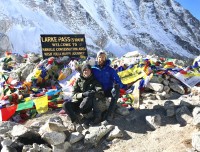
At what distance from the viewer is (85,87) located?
24.0 ft

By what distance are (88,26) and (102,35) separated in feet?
19.7

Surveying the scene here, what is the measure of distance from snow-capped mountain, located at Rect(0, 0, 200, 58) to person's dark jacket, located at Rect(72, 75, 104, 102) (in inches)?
2983

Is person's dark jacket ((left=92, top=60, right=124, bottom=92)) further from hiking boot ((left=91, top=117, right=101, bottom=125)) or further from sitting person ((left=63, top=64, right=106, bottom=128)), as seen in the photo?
hiking boot ((left=91, top=117, right=101, bottom=125))

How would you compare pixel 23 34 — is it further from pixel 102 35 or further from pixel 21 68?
pixel 21 68

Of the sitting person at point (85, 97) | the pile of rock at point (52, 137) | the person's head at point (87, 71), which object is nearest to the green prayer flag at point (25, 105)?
A: the pile of rock at point (52, 137)

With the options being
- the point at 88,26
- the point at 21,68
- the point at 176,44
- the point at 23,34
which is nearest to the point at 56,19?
the point at 88,26

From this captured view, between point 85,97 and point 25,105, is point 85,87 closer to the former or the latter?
point 85,97

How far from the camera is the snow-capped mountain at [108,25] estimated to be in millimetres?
99000

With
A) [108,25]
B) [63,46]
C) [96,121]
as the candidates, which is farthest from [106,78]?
[108,25]

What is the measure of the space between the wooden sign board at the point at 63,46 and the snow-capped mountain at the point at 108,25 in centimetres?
6978

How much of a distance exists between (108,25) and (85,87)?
125m

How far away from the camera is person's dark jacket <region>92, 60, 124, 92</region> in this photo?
754 cm

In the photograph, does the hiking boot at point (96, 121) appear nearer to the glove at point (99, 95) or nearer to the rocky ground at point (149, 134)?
the rocky ground at point (149, 134)

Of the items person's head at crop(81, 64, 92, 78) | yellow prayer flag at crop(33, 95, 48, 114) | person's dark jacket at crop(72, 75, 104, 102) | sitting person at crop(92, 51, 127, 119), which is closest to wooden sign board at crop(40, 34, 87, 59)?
yellow prayer flag at crop(33, 95, 48, 114)
